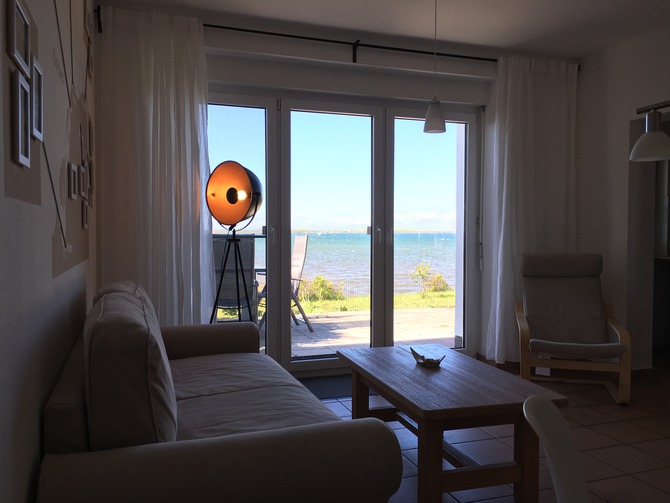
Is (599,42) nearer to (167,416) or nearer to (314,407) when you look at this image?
(314,407)

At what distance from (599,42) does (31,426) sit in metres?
4.59

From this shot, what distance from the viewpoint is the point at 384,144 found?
4586mm

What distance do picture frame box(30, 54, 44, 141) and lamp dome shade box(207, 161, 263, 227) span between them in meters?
2.19

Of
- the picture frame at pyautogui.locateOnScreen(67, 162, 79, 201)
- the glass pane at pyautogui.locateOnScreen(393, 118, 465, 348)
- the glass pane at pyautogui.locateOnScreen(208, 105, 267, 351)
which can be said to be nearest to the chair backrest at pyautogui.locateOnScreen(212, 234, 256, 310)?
the glass pane at pyautogui.locateOnScreen(208, 105, 267, 351)

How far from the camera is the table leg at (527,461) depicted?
2.23 metres

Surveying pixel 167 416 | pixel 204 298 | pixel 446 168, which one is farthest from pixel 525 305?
pixel 167 416

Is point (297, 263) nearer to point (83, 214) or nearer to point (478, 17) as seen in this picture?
point (83, 214)

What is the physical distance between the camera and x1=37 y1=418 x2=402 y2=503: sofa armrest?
127cm

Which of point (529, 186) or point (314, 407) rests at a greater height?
point (529, 186)

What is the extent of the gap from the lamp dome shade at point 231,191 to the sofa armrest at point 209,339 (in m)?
0.83

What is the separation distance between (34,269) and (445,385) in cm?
163

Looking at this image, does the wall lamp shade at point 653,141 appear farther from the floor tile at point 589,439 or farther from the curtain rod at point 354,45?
the curtain rod at point 354,45

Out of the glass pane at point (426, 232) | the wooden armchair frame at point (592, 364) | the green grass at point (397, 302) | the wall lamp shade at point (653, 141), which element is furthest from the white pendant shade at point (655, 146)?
the green grass at point (397, 302)

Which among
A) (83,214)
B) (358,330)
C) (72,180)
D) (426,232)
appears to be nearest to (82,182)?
Result: (83,214)
